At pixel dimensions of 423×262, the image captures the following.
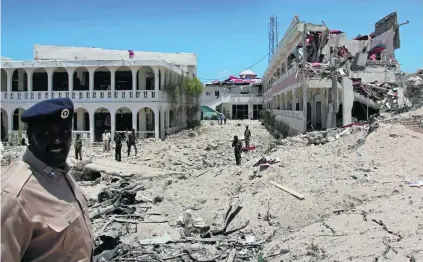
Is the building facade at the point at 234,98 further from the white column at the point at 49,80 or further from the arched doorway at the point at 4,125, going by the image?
the arched doorway at the point at 4,125

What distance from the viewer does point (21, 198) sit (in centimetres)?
210

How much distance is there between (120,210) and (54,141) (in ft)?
30.8

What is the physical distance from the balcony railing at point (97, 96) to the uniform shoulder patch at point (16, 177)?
98.4 feet

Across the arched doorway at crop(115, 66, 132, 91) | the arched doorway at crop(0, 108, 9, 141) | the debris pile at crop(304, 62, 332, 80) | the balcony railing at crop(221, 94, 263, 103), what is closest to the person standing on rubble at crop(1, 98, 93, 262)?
the debris pile at crop(304, 62, 332, 80)

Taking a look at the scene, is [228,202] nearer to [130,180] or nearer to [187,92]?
[130,180]

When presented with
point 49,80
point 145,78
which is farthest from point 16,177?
point 49,80

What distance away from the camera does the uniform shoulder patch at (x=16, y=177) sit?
2084 mm

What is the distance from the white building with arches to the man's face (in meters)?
29.6

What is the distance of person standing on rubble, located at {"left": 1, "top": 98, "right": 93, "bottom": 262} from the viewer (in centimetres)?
206

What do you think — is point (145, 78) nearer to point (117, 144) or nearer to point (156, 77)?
point (156, 77)

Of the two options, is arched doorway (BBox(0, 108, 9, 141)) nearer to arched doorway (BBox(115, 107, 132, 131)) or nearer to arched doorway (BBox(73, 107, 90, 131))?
arched doorway (BBox(73, 107, 90, 131))

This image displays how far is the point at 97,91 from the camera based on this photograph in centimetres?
3250

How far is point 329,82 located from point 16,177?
21.3m

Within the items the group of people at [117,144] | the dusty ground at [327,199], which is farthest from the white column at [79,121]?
the dusty ground at [327,199]
